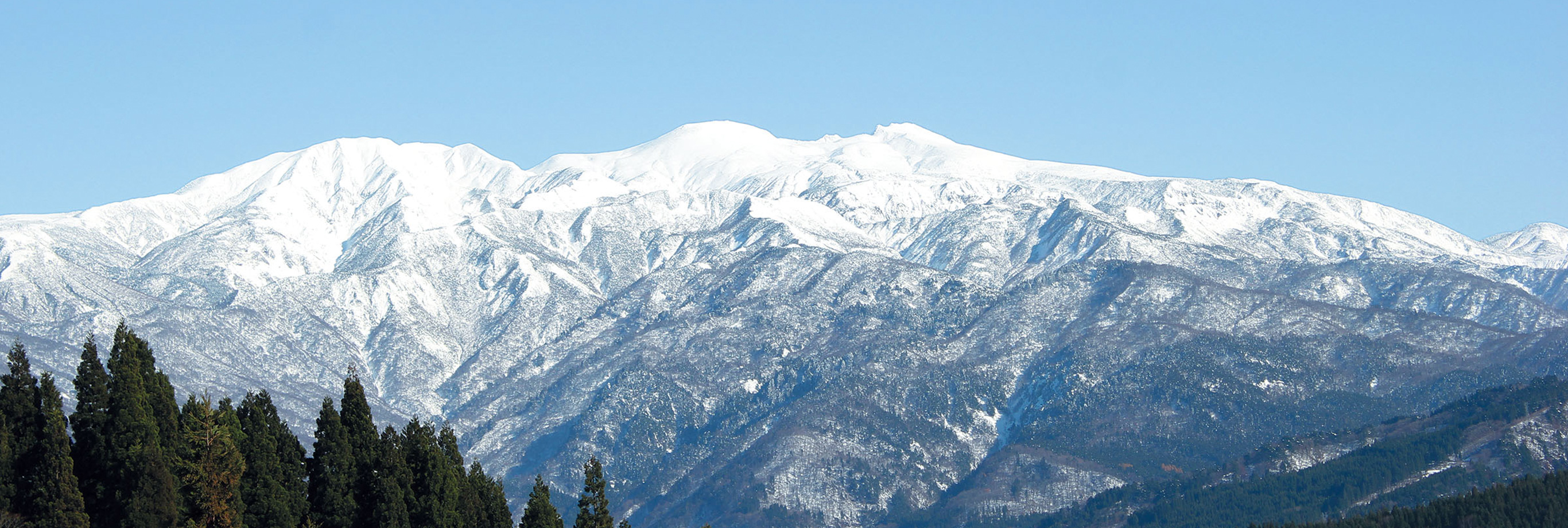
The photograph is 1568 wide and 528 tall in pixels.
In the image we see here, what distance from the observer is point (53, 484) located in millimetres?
105562

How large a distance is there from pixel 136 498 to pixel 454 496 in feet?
96.1

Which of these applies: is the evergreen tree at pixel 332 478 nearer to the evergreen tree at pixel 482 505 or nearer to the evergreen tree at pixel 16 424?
the evergreen tree at pixel 482 505

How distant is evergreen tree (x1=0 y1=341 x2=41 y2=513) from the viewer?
10712 cm

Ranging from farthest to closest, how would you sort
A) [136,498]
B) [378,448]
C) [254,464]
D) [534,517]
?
[534,517] → [378,448] → [254,464] → [136,498]

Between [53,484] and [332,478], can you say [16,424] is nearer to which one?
[53,484]

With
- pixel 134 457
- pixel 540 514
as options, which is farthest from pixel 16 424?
pixel 540 514

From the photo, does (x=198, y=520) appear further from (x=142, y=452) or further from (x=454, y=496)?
(x=454, y=496)

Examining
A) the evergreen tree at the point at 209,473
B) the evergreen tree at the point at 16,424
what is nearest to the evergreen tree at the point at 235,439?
the evergreen tree at the point at 209,473

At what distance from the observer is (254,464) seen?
118 m

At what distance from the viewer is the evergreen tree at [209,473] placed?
107625mm

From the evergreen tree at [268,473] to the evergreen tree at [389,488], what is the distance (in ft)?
17.5

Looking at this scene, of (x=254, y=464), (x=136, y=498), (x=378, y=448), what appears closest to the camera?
(x=136, y=498)

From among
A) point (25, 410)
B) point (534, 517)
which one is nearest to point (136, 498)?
point (25, 410)

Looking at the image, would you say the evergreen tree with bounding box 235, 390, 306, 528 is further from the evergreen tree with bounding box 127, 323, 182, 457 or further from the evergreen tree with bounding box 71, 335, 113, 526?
the evergreen tree with bounding box 71, 335, 113, 526
